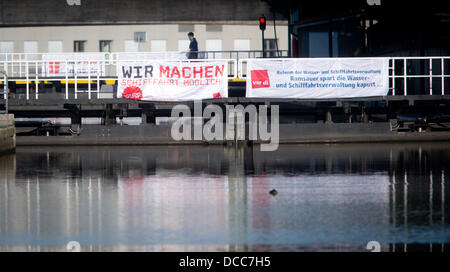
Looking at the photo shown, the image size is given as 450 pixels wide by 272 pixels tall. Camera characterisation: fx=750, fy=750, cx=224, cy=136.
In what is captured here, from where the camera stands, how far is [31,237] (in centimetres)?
894

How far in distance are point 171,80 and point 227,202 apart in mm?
13458

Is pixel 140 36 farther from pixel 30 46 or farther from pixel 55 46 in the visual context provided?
pixel 30 46

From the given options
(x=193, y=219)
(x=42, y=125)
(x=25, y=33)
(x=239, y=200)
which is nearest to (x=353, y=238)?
(x=193, y=219)

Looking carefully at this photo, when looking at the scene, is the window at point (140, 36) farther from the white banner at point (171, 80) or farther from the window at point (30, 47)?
the white banner at point (171, 80)

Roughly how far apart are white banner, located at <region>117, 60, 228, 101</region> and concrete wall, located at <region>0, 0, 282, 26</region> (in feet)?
66.8

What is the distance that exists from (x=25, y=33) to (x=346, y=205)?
3713 cm

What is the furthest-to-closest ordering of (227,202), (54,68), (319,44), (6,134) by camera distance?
(319,44), (54,68), (6,134), (227,202)

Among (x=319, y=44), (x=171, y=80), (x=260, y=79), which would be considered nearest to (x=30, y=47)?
(x=319, y=44)

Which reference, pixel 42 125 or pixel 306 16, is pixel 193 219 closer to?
pixel 42 125

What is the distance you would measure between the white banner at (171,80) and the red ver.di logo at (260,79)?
92cm

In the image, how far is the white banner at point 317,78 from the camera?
24.5 m

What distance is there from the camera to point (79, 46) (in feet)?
148

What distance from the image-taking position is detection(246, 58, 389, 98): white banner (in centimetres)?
2450

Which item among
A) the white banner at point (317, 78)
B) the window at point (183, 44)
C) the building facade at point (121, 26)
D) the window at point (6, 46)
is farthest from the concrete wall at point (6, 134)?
the window at point (6, 46)
